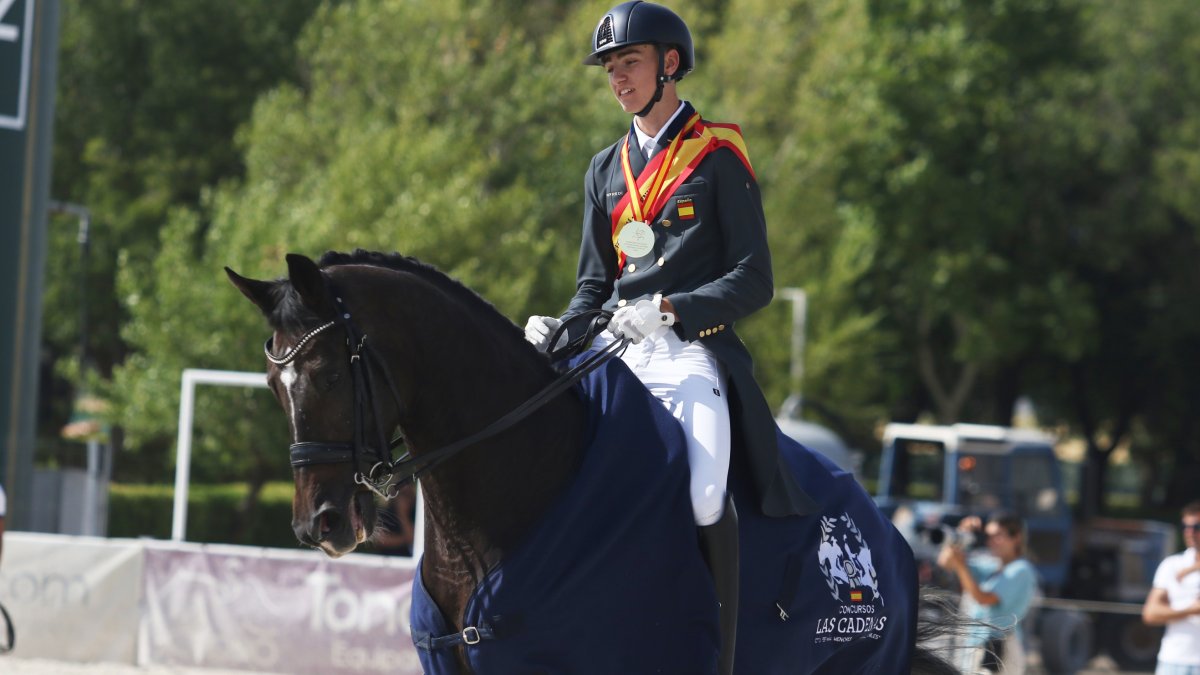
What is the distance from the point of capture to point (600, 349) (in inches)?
182

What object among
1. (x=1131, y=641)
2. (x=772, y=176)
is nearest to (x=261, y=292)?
(x=1131, y=641)

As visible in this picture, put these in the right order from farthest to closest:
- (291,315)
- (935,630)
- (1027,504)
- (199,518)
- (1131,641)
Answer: (1027,504) → (199,518) → (1131,641) → (935,630) → (291,315)

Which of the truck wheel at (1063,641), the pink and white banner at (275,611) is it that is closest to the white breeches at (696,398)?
the pink and white banner at (275,611)

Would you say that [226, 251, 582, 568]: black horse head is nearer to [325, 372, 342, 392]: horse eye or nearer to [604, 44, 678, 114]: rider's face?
[325, 372, 342, 392]: horse eye

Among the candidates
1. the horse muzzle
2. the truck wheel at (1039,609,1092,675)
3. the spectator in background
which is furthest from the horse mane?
the truck wheel at (1039,609,1092,675)

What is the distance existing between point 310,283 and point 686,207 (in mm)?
1244

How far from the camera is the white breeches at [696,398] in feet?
14.5

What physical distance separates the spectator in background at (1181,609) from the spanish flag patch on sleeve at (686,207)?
5.90 meters

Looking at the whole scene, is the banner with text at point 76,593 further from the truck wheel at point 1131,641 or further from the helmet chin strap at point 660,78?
the truck wheel at point 1131,641

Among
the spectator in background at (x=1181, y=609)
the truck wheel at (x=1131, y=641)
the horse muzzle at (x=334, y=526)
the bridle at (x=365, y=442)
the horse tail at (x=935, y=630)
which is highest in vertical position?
the bridle at (x=365, y=442)

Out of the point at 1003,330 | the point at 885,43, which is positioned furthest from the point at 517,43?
the point at 1003,330

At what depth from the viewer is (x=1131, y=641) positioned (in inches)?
624

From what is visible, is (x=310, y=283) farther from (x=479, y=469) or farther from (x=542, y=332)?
(x=542, y=332)

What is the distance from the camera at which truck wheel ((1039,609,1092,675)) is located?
45.0 feet
